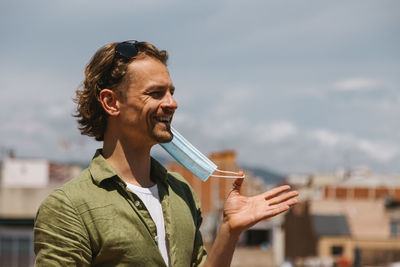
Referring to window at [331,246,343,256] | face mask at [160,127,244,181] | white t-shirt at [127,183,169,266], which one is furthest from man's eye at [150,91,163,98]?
window at [331,246,343,256]

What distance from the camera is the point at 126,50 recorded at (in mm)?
3506

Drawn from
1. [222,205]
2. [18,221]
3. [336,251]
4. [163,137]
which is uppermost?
[163,137]

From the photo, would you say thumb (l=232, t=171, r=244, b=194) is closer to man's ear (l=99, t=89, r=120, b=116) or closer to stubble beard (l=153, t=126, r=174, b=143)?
stubble beard (l=153, t=126, r=174, b=143)

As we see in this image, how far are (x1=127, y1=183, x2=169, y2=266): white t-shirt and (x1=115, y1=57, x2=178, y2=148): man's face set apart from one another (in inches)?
10.0

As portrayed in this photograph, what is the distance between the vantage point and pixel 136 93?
345cm

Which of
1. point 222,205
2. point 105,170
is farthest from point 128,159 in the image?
point 222,205

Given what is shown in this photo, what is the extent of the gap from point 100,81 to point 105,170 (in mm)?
454

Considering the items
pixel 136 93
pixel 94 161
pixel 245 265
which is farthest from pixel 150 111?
pixel 245 265

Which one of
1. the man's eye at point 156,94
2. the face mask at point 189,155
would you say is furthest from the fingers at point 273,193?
the man's eye at point 156,94

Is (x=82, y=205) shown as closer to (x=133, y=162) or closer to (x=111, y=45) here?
(x=133, y=162)

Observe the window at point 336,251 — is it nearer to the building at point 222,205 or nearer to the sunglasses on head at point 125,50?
the building at point 222,205

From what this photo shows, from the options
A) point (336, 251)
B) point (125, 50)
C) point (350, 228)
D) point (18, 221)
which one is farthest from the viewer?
point (350, 228)

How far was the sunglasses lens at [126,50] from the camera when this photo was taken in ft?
11.5

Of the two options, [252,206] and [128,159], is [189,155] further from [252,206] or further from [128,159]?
[252,206]
